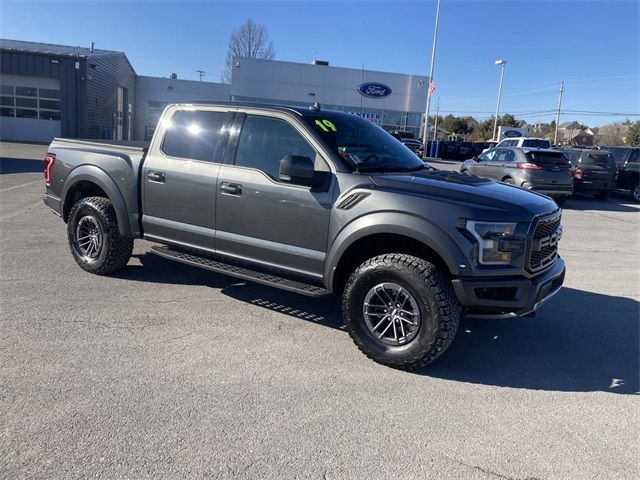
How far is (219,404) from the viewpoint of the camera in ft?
10.7

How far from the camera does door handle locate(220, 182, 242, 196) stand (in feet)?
15.1

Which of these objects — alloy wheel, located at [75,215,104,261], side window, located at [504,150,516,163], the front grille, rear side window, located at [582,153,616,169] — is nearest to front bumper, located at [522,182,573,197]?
side window, located at [504,150,516,163]

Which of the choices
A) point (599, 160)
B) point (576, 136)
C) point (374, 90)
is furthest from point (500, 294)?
point (576, 136)

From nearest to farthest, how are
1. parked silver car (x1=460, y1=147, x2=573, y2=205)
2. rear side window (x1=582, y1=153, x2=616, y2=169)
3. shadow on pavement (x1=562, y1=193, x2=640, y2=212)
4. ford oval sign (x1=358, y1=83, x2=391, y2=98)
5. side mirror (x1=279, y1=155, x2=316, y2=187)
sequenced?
side mirror (x1=279, y1=155, x2=316, y2=187)
parked silver car (x1=460, y1=147, x2=573, y2=205)
shadow on pavement (x1=562, y1=193, x2=640, y2=212)
rear side window (x1=582, y1=153, x2=616, y2=169)
ford oval sign (x1=358, y1=83, x2=391, y2=98)

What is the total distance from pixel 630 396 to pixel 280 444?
262 centimetres

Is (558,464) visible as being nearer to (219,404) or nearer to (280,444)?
(280,444)

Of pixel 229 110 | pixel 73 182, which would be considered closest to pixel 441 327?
pixel 229 110

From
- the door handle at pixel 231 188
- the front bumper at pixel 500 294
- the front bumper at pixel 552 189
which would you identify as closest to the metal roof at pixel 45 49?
the front bumper at pixel 552 189

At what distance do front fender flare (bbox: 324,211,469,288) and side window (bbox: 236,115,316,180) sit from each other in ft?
2.67

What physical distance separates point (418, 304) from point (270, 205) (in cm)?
155

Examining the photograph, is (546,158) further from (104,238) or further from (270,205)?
(104,238)

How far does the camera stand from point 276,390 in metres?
3.49

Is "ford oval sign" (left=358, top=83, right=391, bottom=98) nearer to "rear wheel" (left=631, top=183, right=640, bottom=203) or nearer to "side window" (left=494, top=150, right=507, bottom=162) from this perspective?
"rear wheel" (left=631, top=183, right=640, bottom=203)

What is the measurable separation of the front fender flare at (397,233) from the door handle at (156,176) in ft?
6.87
